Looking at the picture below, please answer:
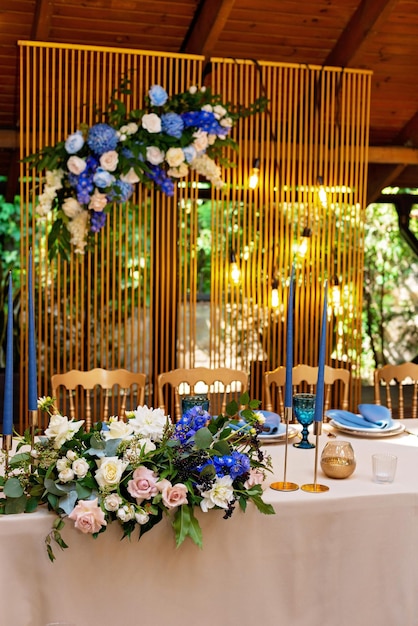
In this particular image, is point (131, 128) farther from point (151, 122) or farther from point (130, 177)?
point (130, 177)

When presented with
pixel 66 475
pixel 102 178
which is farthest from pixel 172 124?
pixel 66 475

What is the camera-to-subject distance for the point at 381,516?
6.91 ft

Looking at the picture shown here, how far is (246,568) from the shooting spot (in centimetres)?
199

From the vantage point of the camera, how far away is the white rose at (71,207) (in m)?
4.23

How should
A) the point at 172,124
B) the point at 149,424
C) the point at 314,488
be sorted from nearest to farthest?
the point at 149,424 < the point at 314,488 < the point at 172,124

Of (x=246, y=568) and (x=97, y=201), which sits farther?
(x=97, y=201)

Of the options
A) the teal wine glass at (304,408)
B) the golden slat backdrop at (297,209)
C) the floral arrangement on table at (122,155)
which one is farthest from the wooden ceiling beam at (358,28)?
the teal wine glass at (304,408)

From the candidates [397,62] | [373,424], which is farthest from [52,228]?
[397,62]

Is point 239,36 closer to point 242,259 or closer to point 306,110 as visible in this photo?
point 306,110

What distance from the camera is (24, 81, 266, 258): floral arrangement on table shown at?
4.13 metres

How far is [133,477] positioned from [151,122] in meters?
2.68

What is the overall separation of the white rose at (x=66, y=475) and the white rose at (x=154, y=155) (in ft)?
8.66

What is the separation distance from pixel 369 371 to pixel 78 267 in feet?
16.2

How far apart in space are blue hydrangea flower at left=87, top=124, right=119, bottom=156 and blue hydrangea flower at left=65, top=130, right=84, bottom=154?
5cm
